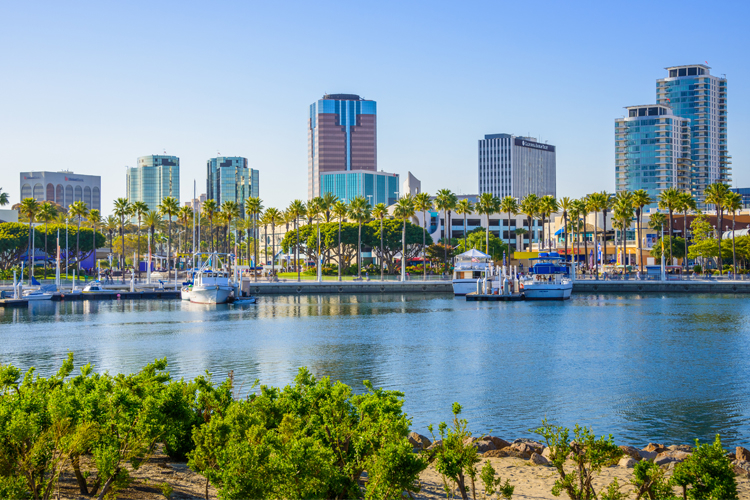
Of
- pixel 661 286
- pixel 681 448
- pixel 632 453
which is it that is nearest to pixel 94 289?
pixel 661 286

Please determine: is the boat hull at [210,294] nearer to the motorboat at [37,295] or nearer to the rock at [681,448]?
the motorboat at [37,295]

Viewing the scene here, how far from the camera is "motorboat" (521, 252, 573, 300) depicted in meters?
93.9

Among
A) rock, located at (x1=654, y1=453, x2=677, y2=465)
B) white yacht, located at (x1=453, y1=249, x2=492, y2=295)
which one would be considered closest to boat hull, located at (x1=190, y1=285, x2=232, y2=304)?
white yacht, located at (x1=453, y1=249, x2=492, y2=295)

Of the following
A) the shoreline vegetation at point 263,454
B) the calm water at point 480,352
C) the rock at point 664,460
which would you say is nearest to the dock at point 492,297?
the calm water at point 480,352

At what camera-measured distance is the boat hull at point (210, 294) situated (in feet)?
297

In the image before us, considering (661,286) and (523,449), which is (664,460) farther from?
(661,286)

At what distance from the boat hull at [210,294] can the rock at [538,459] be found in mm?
74221

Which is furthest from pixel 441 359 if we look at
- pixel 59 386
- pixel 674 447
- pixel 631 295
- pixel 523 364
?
pixel 631 295

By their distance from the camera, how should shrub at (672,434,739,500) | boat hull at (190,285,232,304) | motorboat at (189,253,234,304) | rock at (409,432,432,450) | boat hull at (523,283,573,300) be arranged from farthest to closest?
boat hull at (523,283,573,300)
motorboat at (189,253,234,304)
boat hull at (190,285,232,304)
rock at (409,432,432,450)
shrub at (672,434,739,500)

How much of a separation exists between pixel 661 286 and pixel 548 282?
70.5ft

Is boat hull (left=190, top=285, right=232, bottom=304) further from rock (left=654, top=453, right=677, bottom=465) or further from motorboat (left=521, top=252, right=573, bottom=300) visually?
rock (left=654, top=453, right=677, bottom=465)

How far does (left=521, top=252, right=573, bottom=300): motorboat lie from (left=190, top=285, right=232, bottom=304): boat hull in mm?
38604

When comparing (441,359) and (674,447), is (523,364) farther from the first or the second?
(674,447)

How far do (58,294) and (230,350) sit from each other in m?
56.0
